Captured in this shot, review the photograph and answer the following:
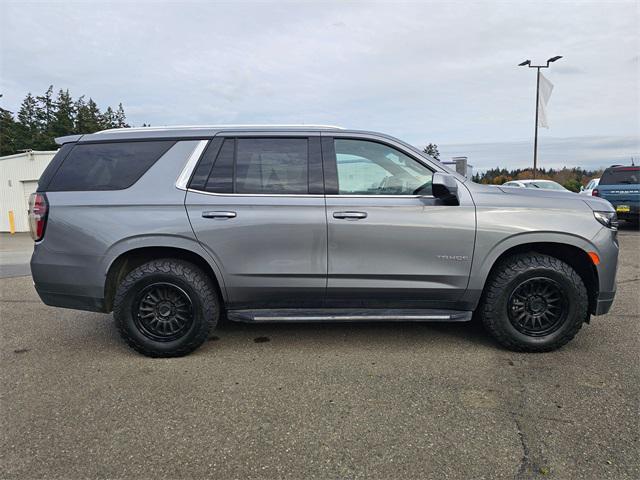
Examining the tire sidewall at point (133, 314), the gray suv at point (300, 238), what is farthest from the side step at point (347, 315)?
the tire sidewall at point (133, 314)

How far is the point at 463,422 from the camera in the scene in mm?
2490

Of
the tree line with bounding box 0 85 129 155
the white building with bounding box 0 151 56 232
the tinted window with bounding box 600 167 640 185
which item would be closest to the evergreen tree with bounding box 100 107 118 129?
the tree line with bounding box 0 85 129 155

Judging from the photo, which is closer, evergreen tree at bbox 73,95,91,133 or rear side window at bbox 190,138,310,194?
rear side window at bbox 190,138,310,194

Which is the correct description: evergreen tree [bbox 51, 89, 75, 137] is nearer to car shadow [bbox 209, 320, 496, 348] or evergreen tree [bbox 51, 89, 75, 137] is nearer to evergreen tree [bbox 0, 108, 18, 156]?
evergreen tree [bbox 0, 108, 18, 156]

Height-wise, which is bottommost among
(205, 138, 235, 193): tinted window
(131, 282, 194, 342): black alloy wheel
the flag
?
(131, 282, 194, 342): black alloy wheel

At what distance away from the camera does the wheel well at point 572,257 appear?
3.42 m

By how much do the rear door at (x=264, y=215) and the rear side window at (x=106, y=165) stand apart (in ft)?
1.47

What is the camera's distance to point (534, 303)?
3.43 metres

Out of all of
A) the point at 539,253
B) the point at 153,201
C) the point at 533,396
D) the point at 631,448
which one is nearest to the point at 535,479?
the point at 631,448

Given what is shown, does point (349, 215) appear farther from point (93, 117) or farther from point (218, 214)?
point (93, 117)

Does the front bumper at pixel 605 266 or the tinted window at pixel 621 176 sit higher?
the tinted window at pixel 621 176

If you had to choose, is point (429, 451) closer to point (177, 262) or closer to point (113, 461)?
point (113, 461)

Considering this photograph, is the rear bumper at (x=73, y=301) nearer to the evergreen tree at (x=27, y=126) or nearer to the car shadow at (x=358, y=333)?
the car shadow at (x=358, y=333)

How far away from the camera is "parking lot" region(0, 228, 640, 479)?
2154 millimetres
